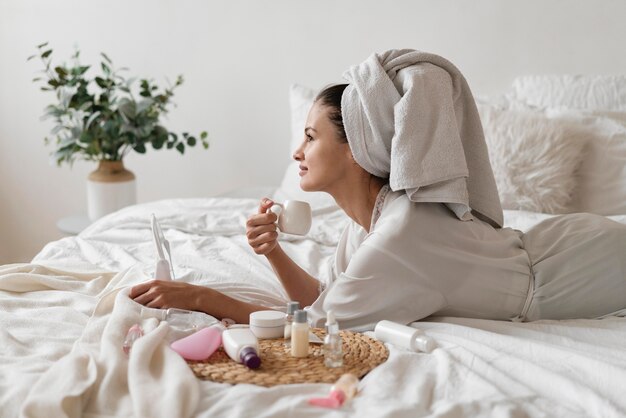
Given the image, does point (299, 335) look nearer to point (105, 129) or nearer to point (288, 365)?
point (288, 365)

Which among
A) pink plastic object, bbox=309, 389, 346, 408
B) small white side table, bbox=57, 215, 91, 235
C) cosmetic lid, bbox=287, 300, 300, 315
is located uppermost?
cosmetic lid, bbox=287, 300, 300, 315

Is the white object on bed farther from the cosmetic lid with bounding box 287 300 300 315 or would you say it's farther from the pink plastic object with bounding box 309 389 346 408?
the pink plastic object with bounding box 309 389 346 408

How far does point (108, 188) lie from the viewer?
3.42 meters

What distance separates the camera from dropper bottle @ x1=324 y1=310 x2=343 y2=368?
1.44 m

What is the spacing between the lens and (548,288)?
5.99 feet

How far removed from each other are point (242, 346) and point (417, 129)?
23.2 inches

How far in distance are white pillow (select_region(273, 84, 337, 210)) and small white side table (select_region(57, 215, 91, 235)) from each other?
84 centimetres

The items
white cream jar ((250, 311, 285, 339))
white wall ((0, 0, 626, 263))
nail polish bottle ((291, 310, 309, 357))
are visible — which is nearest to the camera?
nail polish bottle ((291, 310, 309, 357))

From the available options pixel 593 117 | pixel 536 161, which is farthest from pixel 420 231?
pixel 593 117

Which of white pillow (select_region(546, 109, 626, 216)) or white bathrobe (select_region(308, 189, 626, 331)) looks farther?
white pillow (select_region(546, 109, 626, 216))

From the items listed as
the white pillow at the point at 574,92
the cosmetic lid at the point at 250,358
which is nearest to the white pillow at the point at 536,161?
the white pillow at the point at 574,92

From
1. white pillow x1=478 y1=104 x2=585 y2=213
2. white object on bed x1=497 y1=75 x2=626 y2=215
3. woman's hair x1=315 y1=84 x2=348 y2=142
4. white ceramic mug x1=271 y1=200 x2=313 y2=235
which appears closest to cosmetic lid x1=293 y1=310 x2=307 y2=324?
white ceramic mug x1=271 y1=200 x2=313 y2=235

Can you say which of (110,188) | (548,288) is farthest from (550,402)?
(110,188)

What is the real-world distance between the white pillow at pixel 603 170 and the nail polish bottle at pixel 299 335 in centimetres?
154
